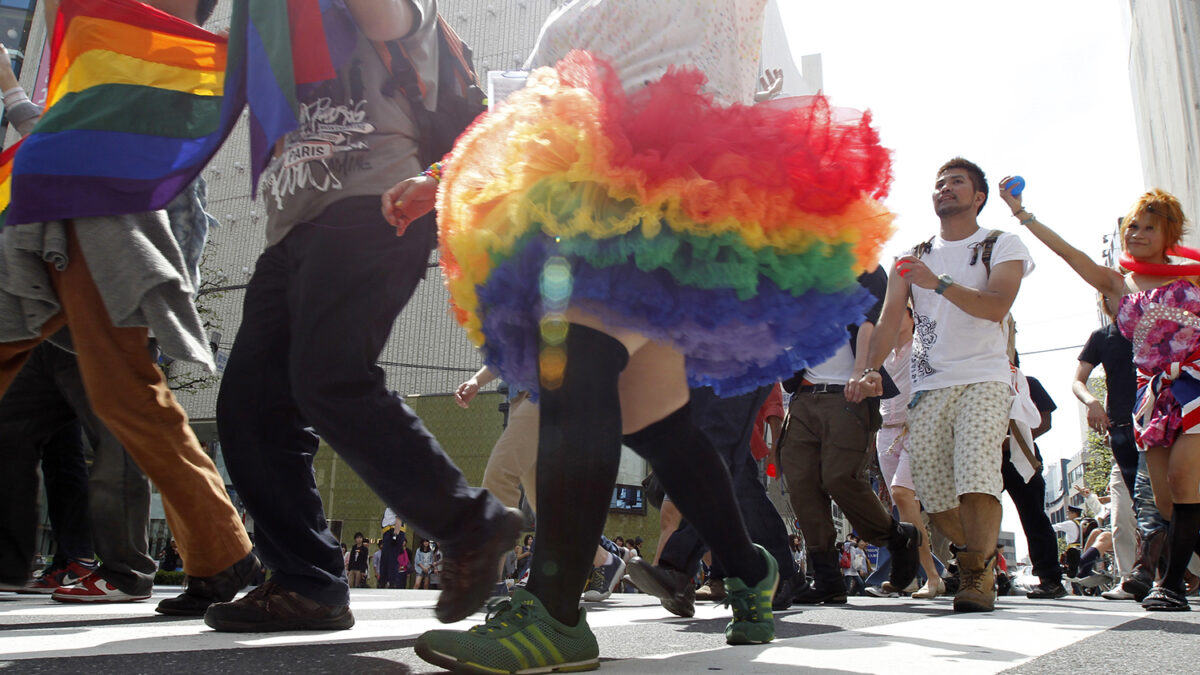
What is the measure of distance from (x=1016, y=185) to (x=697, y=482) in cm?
300

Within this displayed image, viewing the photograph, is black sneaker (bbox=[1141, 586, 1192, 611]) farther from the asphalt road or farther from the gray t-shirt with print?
the gray t-shirt with print

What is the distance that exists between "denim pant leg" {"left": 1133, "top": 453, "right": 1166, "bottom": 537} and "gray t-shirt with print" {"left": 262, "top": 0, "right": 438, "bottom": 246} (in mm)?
4825

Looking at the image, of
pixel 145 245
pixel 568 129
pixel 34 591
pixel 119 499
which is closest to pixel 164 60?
pixel 145 245

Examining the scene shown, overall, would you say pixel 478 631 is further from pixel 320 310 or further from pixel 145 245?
pixel 145 245

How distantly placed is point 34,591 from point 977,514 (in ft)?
14.0

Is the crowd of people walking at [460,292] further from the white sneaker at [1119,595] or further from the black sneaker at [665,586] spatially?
the white sneaker at [1119,595]

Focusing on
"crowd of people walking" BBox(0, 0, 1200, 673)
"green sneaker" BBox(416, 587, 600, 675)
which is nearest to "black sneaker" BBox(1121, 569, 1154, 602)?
"crowd of people walking" BBox(0, 0, 1200, 673)

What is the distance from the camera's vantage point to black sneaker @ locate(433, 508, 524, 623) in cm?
198

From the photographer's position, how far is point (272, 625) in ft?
7.86

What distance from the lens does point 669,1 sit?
6.89 feet

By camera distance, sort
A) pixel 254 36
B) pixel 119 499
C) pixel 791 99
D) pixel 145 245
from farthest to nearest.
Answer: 1. pixel 119 499
2. pixel 145 245
3. pixel 254 36
4. pixel 791 99

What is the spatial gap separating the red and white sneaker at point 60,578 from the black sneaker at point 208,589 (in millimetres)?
1205

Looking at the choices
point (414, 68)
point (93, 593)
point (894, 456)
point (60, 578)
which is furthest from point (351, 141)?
point (894, 456)

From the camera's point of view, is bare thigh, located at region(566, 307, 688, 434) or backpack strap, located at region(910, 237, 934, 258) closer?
bare thigh, located at region(566, 307, 688, 434)
